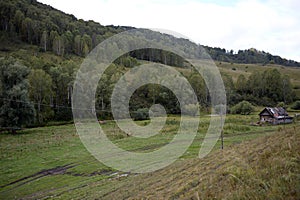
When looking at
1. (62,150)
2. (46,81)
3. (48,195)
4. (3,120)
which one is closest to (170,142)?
(62,150)

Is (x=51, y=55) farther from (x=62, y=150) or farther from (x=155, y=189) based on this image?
(x=155, y=189)

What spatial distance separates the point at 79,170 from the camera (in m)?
25.4

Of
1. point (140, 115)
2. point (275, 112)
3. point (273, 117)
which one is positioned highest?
point (275, 112)

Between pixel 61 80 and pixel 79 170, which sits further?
pixel 61 80

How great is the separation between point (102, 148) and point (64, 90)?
4920 cm

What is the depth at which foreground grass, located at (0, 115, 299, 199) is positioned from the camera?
51.3 feet

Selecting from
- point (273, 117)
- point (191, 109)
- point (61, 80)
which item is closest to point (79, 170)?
point (191, 109)

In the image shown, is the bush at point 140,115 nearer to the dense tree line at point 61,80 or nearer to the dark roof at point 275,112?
the dense tree line at point 61,80

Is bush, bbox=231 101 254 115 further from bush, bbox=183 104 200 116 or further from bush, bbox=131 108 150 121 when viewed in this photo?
bush, bbox=131 108 150 121

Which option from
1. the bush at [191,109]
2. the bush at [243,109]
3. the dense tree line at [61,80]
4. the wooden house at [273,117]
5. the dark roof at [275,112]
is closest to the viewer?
the dense tree line at [61,80]

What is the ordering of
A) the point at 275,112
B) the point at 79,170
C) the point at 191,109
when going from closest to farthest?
the point at 79,170 < the point at 275,112 < the point at 191,109

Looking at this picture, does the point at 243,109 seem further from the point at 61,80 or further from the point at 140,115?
the point at 61,80

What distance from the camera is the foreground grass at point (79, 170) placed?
15.6 m

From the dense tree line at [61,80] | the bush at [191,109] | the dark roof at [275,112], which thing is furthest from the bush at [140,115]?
the dark roof at [275,112]
